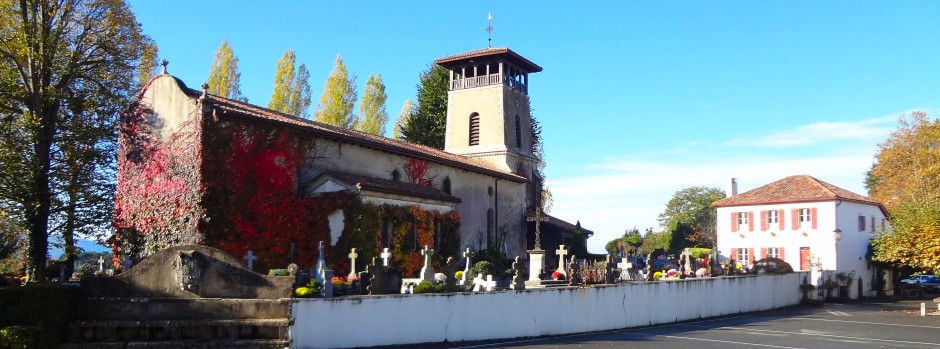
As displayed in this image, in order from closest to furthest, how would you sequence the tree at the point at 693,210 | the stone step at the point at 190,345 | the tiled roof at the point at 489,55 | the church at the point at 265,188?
the stone step at the point at 190,345
the church at the point at 265,188
the tiled roof at the point at 489,55
the tree at the point at 693,210

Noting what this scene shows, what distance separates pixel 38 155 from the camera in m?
25.8

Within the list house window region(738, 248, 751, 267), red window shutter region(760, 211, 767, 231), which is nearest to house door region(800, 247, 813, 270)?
red window shutter region(760, 211, 767, 231)

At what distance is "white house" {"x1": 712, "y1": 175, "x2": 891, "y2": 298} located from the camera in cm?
4344

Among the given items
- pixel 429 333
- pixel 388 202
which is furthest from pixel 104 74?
pixel 429 333

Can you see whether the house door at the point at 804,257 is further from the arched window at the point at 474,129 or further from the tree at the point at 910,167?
the arched window at the point at 474,129

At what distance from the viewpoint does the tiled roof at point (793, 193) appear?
44.2 meters

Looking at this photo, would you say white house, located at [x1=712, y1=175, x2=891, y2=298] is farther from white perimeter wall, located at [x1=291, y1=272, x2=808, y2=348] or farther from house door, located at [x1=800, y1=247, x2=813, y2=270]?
white perimeter wall, located at [x1=291, y1=272, x2=808, y2=348]

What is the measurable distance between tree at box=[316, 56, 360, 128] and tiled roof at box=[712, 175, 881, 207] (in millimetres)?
25689

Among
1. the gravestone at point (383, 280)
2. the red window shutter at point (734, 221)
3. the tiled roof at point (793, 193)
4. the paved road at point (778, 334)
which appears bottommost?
the paved road at point (778, 334)

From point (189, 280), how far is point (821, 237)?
127 ft

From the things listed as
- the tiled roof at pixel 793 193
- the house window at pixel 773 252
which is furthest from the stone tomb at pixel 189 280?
the house window at pixel 773 252

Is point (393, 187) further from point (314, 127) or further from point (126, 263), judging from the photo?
point (126, 263)

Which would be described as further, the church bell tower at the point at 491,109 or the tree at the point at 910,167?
the tree at the point at 910,167

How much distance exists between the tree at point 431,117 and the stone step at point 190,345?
37184mm
